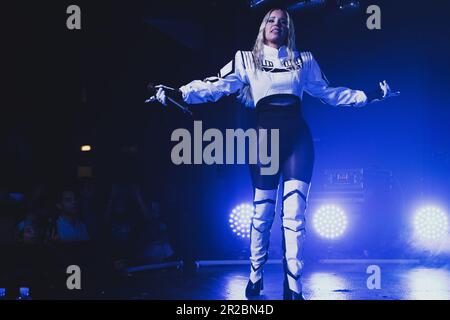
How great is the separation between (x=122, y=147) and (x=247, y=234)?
131cm

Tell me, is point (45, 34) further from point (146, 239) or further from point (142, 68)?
point (146, 239)

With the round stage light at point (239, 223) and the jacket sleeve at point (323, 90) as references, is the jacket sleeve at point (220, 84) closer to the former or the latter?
the jacket sleeve at point (323, 90)

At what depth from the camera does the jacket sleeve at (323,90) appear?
131 inches

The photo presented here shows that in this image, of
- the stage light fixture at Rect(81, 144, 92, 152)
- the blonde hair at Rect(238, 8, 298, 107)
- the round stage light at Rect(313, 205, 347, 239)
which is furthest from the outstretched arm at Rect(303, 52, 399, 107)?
the stage light fixture at Rect(81, 144, 92, 152)

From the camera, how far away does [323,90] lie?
11.1 feet

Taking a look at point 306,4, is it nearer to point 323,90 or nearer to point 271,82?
point 323,90

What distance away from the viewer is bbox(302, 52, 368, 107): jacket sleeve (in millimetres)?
3328

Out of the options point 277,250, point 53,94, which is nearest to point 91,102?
point 53,94

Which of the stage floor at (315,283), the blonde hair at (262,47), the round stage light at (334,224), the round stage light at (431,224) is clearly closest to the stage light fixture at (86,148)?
the stage floor at (315,283)

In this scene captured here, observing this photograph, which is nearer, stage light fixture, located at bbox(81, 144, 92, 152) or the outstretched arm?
the outstretched arm

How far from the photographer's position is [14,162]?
418cm

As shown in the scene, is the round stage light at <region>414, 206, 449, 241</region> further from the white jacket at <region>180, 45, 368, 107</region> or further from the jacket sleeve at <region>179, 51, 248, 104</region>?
the jacket sleeve at <region>179, 51, 248, 104</region>

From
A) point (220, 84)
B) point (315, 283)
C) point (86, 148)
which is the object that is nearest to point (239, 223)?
point (315, 283)

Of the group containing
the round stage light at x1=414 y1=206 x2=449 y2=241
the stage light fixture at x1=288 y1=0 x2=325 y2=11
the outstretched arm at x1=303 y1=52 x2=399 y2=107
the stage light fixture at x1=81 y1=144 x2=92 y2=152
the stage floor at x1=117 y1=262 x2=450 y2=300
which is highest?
the stage light fixture at x1=288 y1=0 x2=325 y2=11
